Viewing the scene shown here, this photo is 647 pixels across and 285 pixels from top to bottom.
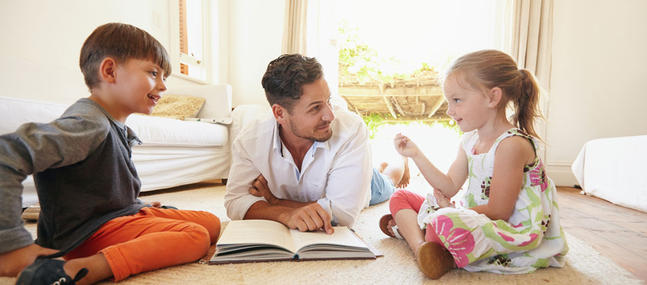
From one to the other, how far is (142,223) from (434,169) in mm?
861

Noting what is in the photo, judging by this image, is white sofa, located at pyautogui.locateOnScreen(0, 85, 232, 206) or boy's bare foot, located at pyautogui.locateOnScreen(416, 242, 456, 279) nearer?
boy's bare foot, located at pyautogui.locateOnScreen(416, 242, 456, 279)

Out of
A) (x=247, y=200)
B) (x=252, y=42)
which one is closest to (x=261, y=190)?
(x=247, y=200)

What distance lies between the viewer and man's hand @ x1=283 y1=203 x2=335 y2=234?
39.9 inches

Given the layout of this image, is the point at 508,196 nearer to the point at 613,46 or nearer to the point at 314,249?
the point at 314,249

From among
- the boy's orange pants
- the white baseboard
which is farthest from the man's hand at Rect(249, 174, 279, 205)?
the white baseboard

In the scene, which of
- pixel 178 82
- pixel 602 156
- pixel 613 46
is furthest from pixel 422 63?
pixel 178 82

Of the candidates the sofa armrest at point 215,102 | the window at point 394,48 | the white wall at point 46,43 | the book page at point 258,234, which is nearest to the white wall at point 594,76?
the window at point 394,48

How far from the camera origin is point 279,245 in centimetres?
87

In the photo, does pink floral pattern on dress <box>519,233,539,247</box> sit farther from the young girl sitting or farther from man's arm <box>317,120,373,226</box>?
man's arm <box>317,120,373,226</box>

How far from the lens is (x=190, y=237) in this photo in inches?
35.5

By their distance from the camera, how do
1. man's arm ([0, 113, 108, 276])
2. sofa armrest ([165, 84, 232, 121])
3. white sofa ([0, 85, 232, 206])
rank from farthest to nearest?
sofa armrest ([165, 84, 232, 121]) → white sofa ([0, 85, 232, 206]) → man's arm ([0, 113, 108, 276])

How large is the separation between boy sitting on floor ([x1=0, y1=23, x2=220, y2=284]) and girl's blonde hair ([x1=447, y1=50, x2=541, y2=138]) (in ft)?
2.96

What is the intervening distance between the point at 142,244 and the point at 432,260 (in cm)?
72

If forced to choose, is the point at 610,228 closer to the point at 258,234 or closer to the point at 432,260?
the point at 432,260
